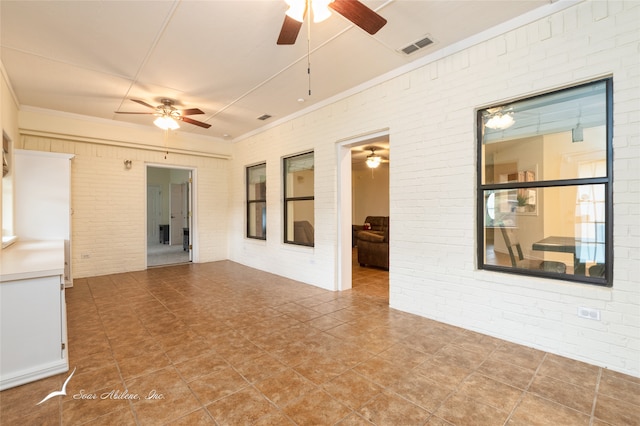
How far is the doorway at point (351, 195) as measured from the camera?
4432 mm

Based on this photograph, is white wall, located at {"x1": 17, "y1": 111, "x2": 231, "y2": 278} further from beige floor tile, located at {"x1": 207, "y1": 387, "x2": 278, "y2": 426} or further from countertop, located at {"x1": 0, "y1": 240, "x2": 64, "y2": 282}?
beige floor tile, located at {"x1": 207, "y1": 387, "x2": 278, "y2": 426}

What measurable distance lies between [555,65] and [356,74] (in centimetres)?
209

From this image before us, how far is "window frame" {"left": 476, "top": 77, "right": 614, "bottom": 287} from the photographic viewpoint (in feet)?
7.34

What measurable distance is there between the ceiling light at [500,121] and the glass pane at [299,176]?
9.44 feet

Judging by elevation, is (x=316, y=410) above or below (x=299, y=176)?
below

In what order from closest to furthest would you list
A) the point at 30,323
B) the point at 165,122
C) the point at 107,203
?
the point at 30,323 < the point at 165,122 < the point at 107,203

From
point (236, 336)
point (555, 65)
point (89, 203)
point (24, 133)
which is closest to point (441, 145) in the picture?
point (555, 65)

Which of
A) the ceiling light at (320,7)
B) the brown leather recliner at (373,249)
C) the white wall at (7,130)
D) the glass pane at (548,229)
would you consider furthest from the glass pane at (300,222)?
the white wall at (7,130)

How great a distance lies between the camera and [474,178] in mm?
2930

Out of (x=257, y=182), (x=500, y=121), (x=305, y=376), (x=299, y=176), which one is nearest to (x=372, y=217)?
(x=257, y=182)

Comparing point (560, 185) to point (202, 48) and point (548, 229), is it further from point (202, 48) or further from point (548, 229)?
point (202, 48)

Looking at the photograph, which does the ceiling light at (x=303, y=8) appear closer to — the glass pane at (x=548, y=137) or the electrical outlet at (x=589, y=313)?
the glass pane at (x=548, y=137)

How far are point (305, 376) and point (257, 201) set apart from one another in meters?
4.80

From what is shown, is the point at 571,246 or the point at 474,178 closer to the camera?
the point at 571,246
